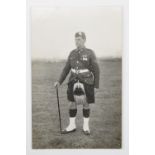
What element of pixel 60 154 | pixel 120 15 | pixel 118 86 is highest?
pixel 120 15

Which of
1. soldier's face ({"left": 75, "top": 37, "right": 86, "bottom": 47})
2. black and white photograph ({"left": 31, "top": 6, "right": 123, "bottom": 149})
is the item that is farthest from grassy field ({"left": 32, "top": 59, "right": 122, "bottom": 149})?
soldier's face ({"left": 75, "top": 37, "right": 86, "bottom": 47})

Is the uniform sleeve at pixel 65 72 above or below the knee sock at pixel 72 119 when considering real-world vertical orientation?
above

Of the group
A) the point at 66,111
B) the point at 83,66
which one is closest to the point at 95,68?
the point at 83,66

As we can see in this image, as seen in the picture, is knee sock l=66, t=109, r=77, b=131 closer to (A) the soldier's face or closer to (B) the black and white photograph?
(B) the black and white photograph

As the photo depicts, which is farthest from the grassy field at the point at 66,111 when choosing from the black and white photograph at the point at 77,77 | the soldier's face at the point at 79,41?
the soldier's face at the point at 79,41

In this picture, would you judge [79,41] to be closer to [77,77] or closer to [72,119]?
[77,77]

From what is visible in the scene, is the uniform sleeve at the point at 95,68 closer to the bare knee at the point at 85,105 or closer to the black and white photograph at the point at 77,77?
the black and white photograph at the point at 77,77
